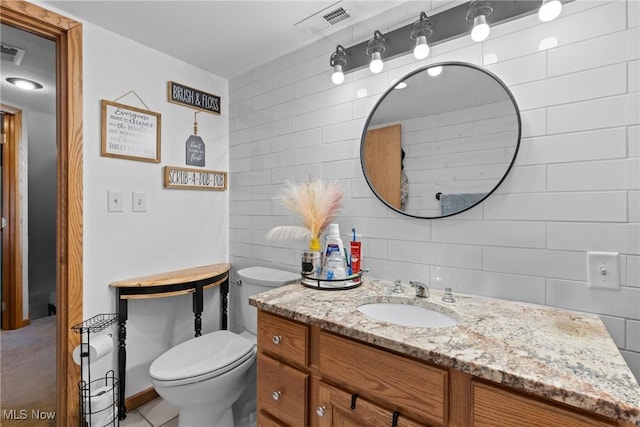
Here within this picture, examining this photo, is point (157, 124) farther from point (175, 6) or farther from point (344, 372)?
point (344, 372)

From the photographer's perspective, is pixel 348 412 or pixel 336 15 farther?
pixel 336 15

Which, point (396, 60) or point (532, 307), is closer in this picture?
point (532, 307)

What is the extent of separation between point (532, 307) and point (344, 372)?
0.73m

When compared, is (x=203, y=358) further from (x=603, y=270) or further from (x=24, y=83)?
(x=24, y=83)

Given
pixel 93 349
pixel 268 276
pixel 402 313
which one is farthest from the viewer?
pixel 268 276

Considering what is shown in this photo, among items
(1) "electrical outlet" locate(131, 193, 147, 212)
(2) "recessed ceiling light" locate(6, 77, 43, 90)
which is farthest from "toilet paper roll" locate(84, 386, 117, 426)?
(2) "recessed ceiling light" locate(6, 77, 43, 90)

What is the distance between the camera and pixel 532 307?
108cm

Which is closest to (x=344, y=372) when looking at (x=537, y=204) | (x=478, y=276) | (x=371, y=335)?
(x=371, y=335)

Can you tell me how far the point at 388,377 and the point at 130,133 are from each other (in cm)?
186

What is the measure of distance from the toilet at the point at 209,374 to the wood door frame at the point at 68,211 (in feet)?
1.73

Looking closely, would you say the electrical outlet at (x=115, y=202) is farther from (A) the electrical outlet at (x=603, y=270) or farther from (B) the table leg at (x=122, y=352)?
(A) the electrical outlet at (x=603, y=270)

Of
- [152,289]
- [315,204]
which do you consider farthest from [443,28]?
[152,289]

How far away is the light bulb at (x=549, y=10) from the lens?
3.23 feet

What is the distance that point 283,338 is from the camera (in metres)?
1.09
